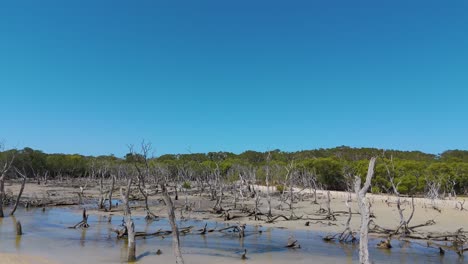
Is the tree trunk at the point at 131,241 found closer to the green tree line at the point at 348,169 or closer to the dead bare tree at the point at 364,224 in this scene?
the dead bare tree at the point at 364,224

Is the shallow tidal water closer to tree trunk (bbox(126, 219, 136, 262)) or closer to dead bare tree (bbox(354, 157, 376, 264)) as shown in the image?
tree trunk (bbox(126, 219, 136, 262))

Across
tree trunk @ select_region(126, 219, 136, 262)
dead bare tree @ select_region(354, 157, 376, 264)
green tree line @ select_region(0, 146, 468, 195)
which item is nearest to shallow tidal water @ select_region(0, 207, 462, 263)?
tree trunk @ select_region(126, 219, 136, 262)

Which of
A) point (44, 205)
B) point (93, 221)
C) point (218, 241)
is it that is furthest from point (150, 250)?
point (44, 205)

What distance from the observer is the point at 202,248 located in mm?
26000

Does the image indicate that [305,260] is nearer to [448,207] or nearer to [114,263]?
[114,263]

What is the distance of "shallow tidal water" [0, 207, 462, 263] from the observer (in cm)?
2252

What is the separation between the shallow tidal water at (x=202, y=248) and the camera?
886 inches

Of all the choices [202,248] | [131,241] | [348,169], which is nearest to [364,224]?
[131,241]

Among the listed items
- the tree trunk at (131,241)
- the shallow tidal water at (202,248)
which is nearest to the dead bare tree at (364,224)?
the shallow tidal water at (202,248)

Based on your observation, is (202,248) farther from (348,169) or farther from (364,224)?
(348,169)

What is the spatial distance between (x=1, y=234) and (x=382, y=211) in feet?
130

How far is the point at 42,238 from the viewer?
28391 mm

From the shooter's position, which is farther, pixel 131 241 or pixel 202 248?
pixel 202 248

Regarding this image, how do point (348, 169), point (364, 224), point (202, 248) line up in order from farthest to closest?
point (348, 169), point (202, 248), point (364, 224)
